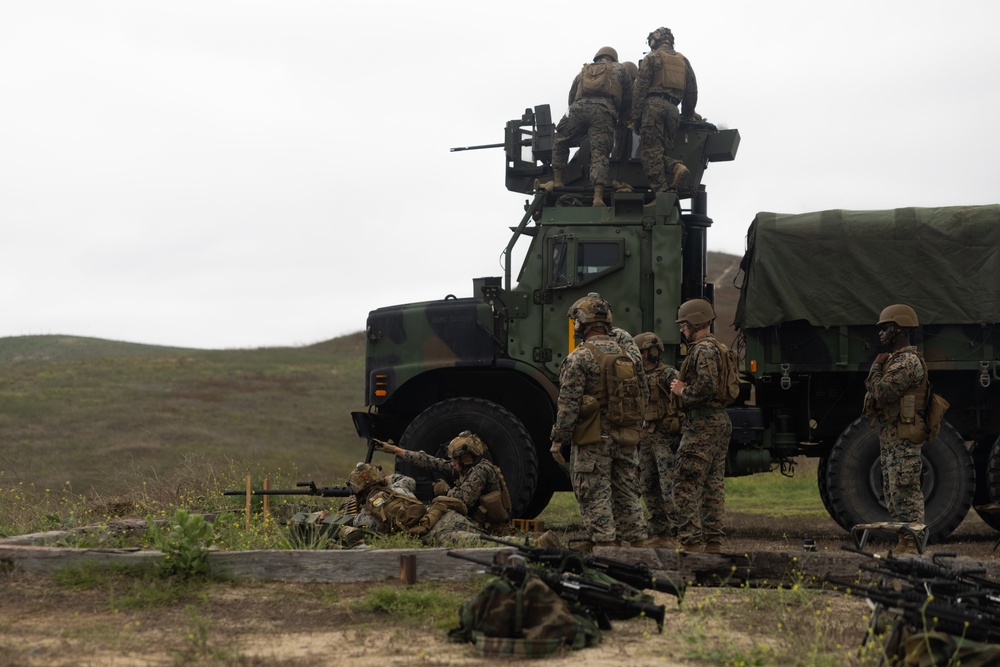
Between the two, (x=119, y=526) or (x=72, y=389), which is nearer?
(x=119, y=526)

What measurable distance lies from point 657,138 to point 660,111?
0.79 feet

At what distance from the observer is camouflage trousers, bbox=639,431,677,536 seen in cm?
920

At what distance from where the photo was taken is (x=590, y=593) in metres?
5.82

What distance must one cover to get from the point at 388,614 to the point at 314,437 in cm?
1968

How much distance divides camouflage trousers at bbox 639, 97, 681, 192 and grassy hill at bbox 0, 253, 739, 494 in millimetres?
5197

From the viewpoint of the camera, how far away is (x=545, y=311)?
34.8ft

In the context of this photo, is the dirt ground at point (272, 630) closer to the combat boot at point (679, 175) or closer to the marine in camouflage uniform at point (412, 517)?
the marine in camouflage uniform at point (412, 517)

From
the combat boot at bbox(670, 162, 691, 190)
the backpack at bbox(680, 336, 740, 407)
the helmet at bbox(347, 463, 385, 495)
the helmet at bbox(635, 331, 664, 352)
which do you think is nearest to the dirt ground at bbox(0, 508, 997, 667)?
the backpack at bbox(680, 336, 740, 407)

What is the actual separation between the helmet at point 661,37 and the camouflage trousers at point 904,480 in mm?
4590

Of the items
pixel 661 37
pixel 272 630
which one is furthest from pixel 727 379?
pixel 661 37

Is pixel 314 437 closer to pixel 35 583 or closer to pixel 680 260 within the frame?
pixel 680 260

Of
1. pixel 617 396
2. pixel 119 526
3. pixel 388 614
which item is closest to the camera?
pixel 388 614

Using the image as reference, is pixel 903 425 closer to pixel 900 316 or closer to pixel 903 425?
pixel 903 425

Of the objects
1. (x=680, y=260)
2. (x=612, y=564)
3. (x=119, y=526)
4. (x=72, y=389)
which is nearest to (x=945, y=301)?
(x=680, y=260)
